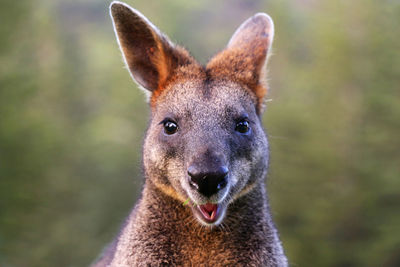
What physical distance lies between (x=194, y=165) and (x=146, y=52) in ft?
6.55

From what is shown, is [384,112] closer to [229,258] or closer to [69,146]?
[69,146]

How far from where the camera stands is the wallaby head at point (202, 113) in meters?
6.06

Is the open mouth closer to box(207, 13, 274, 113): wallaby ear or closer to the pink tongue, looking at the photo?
the pink tongue

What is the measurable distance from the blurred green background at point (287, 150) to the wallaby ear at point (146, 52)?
14680 mm

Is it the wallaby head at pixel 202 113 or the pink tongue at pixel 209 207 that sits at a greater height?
the wallaby head at pixel 202 113

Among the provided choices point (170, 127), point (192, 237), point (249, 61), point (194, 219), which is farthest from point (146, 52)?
point (192, 237)

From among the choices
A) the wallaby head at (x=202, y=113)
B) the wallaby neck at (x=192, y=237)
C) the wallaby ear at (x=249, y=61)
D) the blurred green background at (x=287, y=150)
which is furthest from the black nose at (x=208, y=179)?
the blurred green background at (x=287, y=150)

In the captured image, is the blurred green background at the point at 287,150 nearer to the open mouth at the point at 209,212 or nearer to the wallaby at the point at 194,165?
the wallaby at the point at 194,165

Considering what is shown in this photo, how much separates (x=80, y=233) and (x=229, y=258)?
84.6ft

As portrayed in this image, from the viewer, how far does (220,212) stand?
6.16m

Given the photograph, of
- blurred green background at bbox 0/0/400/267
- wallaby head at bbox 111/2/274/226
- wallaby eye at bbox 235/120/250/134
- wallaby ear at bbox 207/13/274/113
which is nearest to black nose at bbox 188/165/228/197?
wallaby head at bbox 111/2/274/226

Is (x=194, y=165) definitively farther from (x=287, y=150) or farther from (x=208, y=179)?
(x=287, y=150)

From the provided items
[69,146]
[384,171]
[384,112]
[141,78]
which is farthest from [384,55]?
[141,78]

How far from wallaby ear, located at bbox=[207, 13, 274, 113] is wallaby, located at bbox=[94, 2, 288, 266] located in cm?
3
